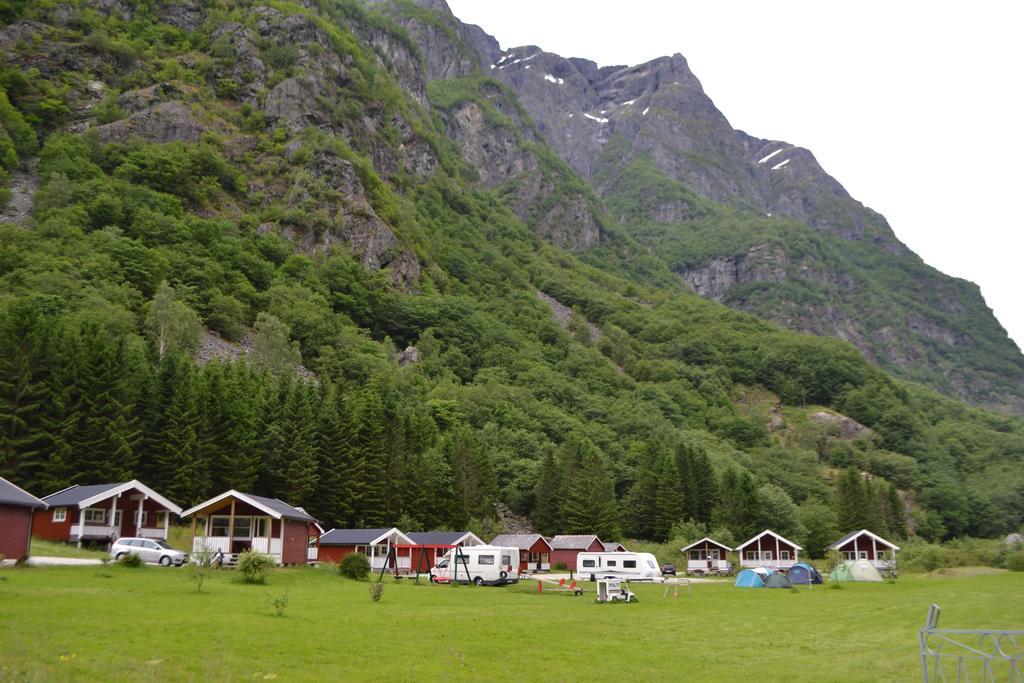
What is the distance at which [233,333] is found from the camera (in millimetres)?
104562

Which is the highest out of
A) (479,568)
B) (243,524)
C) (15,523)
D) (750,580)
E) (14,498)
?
(14,498)

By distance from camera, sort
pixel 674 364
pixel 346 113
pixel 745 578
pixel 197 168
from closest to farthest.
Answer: pixel 745 578, pixel 197 168, pixel 346 113, pixel 674 364

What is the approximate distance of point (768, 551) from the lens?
82000 mm

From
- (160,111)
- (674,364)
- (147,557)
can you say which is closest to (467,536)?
(147,557)

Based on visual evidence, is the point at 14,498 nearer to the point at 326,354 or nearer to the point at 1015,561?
the point at 1015,561

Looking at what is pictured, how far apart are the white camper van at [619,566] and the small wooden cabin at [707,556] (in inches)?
829


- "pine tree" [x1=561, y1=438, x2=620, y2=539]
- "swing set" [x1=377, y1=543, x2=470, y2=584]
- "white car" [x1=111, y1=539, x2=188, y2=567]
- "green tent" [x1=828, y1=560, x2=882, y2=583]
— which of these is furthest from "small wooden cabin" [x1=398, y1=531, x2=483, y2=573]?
"green tent" [x1=828, y1=560, x2=882, y2=583]

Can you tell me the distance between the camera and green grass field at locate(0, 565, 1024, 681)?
56.1 ft

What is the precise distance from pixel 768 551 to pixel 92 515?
212ft

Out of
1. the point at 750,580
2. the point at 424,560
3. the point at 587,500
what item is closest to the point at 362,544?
the point at 424,560

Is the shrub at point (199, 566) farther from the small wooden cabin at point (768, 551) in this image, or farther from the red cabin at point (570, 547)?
the small wooden cabin at point (768, 551)

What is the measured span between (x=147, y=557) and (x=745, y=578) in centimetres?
4045

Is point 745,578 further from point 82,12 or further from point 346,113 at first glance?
point 82,12

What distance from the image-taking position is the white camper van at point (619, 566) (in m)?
57.1
